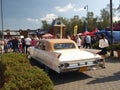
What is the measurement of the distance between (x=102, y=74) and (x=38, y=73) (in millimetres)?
5066

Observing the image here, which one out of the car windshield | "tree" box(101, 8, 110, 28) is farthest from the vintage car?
"tree" box(101, 8, 110, 28)

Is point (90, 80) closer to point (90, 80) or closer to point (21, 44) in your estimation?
point (90, 80)

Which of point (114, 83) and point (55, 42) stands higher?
point (55, 42)

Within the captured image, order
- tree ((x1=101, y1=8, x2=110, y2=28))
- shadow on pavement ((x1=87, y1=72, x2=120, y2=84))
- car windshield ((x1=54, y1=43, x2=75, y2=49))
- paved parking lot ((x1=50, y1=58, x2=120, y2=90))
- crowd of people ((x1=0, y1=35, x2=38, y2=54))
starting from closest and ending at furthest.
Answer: paved parking lot ((x1=50, y1=58, x2=120, y2=90)), shadow on pavement ((x1=87, y1=72, x2=120, y2=84)), car windshield ((x1=54, y1=43, x2=75, y2=49)), crowd of people ((x1=0, y1=35, x2=38, y2=54)), tree ((x1=101, y1=8, x2=110, y2=28))

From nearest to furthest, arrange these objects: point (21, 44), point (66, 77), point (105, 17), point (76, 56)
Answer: point (76, 56)
point (66, 77)
point (21, 44)
point (105, 17)

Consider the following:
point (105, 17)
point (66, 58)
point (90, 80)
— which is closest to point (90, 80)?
point (90, 80)

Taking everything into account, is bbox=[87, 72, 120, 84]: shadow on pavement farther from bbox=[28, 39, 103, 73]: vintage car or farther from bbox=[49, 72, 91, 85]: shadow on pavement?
→ bbox=[49, 72, 91, 85]: shadow on pavement

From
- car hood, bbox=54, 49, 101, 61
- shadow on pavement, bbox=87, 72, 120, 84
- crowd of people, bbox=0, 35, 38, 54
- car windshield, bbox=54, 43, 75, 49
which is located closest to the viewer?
shadow on pavement, bbox=87, 72, 120, 84

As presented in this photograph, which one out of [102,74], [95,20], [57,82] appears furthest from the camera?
[95,20]

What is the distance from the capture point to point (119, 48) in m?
14.5

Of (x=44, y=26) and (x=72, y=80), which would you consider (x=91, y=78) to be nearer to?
(x=72, y=80)

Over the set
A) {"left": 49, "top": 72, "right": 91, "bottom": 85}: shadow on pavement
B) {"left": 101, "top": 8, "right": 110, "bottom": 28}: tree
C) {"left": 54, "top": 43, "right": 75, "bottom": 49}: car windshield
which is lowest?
{"left": 49, "top": 72, "right": 91, "bottom": 85}: shadow on pavement

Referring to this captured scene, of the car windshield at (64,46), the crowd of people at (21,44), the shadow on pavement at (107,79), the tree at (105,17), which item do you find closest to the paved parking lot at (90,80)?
the shadow on pavement at (107,79)

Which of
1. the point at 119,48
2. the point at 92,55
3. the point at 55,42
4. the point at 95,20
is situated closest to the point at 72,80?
the point at 92,55
